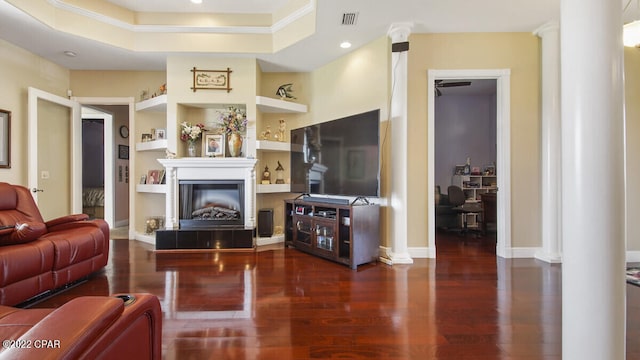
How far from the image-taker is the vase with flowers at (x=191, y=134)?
4262 millimetres

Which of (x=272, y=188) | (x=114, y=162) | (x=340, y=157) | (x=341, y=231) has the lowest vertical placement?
(x=341, y=231)

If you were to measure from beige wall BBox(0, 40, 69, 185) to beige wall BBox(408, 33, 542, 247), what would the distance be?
5.34m

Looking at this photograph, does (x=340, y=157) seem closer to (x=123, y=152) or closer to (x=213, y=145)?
(x=213, y=145)

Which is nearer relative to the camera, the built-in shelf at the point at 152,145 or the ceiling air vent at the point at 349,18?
the ceiling air vent at the point at 349,18

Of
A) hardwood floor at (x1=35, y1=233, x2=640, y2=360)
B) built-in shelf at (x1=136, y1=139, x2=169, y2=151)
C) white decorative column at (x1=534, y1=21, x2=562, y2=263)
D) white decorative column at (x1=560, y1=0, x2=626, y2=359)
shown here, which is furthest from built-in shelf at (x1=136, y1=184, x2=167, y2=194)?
white decorative column at (x1=534, y1=21, x2=562, y2=263)

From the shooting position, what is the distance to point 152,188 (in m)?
4.54

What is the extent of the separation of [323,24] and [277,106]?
150 cm

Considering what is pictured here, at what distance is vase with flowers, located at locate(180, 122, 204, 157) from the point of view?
4262mm

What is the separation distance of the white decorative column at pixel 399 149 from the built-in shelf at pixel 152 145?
3329 mm

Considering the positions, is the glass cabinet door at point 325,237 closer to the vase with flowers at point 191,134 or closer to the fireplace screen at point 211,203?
the fireplace screen at point 211,203

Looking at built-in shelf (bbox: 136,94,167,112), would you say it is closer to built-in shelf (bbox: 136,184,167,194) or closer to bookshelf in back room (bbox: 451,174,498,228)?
built-in shelf (bbox: 136,184,167,194)

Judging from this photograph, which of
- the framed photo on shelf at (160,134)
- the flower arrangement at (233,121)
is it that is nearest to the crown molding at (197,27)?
the flower arrangement at (233,121)

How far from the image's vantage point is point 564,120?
1.25 m

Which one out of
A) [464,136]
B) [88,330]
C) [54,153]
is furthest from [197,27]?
[464,136]
